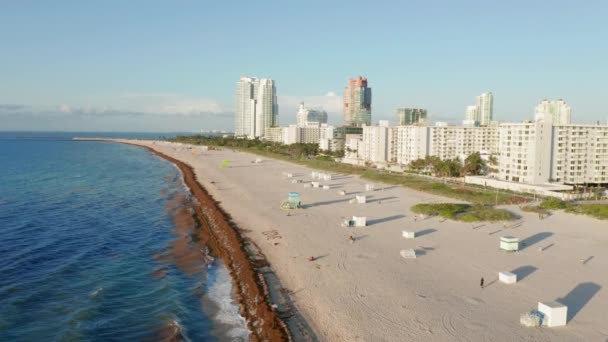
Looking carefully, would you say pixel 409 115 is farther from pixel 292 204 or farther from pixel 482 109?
pixel 292 204

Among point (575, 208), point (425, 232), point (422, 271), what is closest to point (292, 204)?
point (425, 232)

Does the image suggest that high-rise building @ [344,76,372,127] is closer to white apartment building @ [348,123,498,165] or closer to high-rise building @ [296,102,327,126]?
high-rise building @ [296,102,327,126]

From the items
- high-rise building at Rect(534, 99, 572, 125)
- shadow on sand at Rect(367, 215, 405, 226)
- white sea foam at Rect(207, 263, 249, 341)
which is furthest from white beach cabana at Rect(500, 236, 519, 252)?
high-rise building at Rect(534, 99, 572, 125)

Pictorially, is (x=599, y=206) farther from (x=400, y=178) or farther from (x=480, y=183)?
(x=400, y=178)

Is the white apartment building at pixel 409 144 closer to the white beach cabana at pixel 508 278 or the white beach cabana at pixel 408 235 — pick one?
the white beach cabana at pixel 408 235

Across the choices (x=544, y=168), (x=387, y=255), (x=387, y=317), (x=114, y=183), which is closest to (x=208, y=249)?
(x=387, y=255)

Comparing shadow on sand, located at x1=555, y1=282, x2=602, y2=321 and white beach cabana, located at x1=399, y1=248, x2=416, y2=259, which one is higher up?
white beach cabana, located at x1=399, y1=248, x2=416, y2=259

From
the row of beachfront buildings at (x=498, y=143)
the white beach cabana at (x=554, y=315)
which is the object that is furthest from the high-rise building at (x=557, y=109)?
the white beach cabana at (x=554, y=315)
